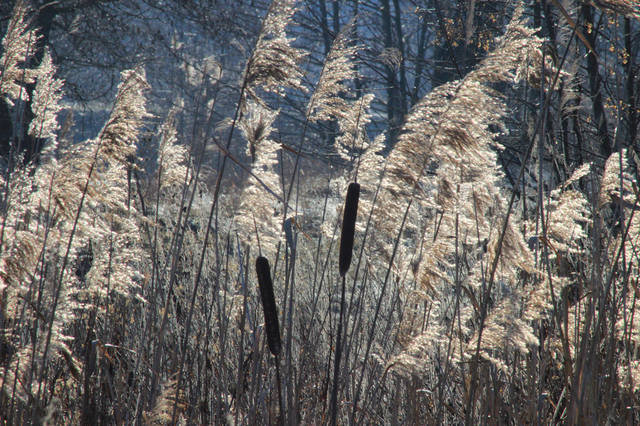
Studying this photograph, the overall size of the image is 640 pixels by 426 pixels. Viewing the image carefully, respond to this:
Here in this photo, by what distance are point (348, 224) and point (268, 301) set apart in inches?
12.3

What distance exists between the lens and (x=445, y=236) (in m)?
2.54

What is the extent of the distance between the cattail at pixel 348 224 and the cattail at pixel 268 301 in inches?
9.4

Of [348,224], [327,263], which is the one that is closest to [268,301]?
[348,224]

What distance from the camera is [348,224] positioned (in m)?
1.46

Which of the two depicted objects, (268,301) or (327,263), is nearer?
(268,301)

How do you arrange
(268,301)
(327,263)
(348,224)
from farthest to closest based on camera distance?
(327,263)
(348,224)
(268,301)

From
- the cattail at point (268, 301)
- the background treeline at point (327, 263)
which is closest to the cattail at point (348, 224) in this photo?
the background treeline at point (327, 263)

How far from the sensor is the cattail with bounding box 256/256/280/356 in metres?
1.27

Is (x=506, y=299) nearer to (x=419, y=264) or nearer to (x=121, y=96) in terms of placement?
(x=419, y=264)

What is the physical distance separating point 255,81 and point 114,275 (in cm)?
102

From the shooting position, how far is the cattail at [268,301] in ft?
4.17

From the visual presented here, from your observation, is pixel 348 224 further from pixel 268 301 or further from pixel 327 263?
pixel 327 263

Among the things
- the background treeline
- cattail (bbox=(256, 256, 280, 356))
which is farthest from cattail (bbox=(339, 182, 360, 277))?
cattail (bbox=(256, 256, 280, 356))

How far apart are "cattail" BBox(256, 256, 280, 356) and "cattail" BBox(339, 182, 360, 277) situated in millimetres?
239
